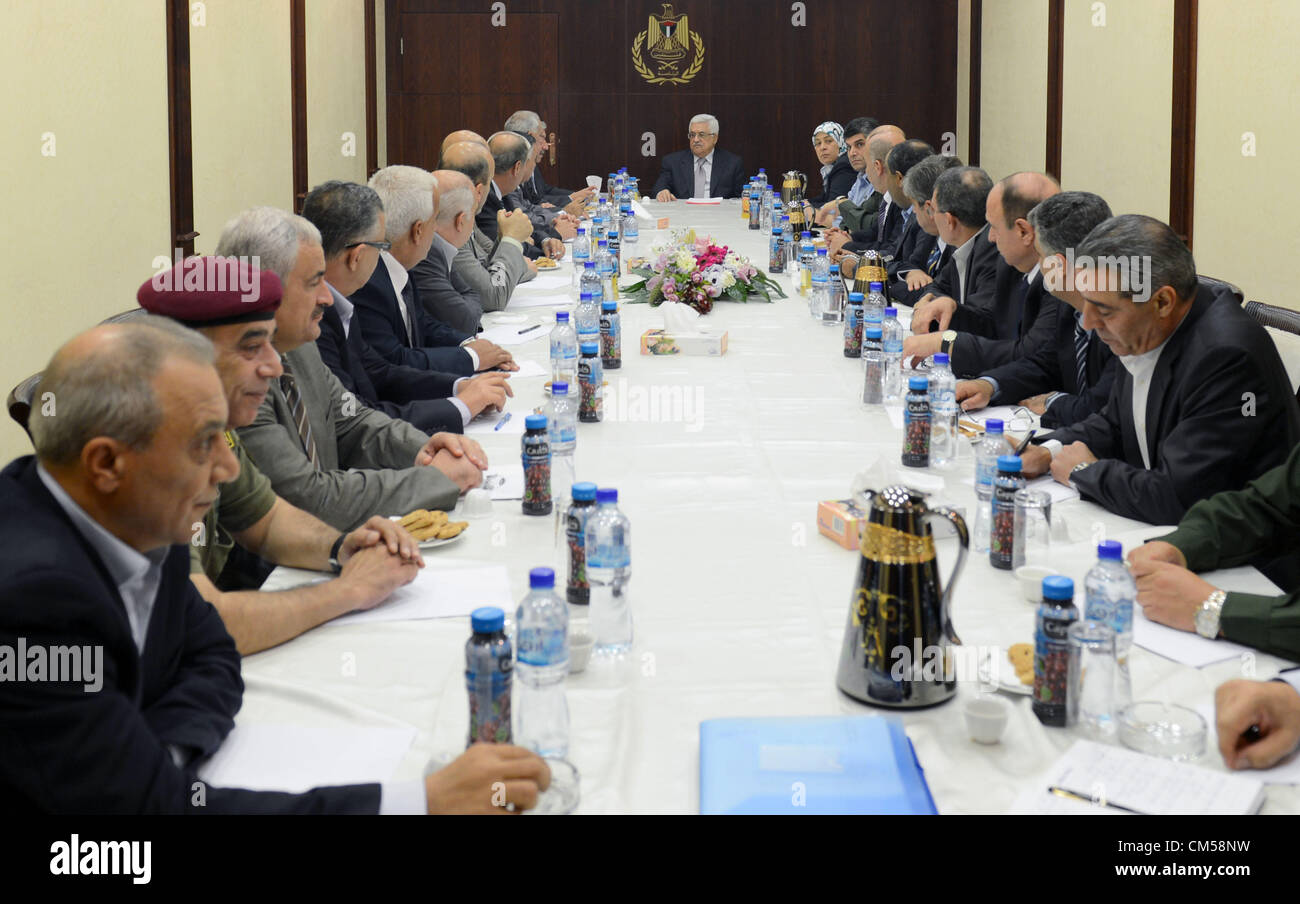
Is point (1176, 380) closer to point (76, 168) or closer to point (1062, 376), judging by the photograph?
point (1062, 376)

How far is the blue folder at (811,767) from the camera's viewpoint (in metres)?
1.48

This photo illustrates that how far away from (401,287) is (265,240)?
58.8 inches

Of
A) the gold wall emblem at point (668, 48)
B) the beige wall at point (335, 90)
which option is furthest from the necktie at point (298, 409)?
the gold wall emblem at point (668, 48)

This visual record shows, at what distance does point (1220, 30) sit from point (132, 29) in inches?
178

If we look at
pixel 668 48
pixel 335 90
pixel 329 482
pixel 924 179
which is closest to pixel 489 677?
pixel 329 482

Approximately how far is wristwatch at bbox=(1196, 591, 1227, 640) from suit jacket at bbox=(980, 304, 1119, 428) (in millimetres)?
1404

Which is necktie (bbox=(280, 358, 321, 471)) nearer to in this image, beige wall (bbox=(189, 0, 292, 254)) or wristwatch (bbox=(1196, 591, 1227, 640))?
wristwatch (bbox=(1196, 591, 1227, 640))

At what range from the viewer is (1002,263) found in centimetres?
448

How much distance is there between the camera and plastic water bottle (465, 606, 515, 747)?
154 centimetres

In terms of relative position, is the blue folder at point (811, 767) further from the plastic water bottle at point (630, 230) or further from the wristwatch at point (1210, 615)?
the plastic water bottle at point (630, 230)

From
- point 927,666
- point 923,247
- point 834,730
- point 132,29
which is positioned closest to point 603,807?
point 834,730

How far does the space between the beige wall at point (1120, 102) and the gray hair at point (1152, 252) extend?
12.9ft

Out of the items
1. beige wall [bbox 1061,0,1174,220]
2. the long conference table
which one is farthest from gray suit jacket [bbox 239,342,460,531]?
beige wall [bbox 1061,0,1174,220]
